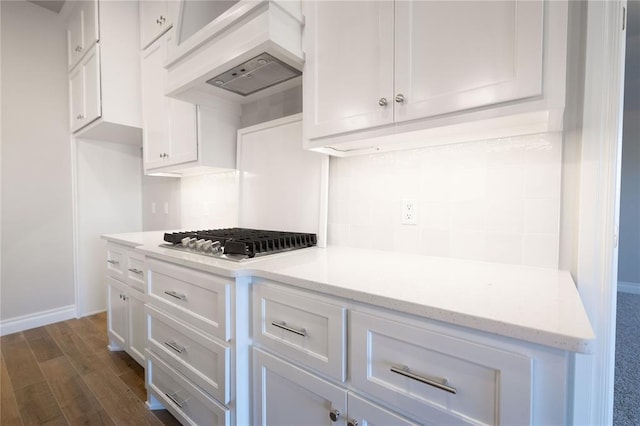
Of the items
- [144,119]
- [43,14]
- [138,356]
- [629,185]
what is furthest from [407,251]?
[629,185]

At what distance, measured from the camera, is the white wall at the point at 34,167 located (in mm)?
2580

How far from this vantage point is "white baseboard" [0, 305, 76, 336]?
8.51ft

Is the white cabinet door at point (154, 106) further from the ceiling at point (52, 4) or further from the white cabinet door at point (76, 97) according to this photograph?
the ceiling at point (52, 4)

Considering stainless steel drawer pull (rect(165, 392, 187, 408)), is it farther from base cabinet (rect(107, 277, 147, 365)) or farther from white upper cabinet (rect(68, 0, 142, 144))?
white upper cabinet (rect(68, 0, 142, 144))

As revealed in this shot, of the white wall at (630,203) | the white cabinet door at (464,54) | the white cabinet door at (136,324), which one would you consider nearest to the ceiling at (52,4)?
the white cabinet door at (136,324)

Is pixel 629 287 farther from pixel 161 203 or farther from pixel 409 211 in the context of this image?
pixel 161 203

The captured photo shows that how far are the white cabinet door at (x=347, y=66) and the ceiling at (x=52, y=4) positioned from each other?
2.81 metres

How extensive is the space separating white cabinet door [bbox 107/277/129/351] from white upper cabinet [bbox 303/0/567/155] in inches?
67.9

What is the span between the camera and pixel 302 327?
959 millimetres

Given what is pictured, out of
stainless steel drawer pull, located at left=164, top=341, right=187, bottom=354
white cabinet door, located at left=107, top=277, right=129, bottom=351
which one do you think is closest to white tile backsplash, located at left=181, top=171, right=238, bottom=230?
white cabinet door, located at left=107, top=277, right=129, bottom=351

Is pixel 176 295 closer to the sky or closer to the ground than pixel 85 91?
closer to the ground

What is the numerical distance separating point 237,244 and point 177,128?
125 centimetres

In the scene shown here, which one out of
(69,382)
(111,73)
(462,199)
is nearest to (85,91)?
(111,73)

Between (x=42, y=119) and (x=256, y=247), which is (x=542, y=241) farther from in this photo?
(x=42, y=119)
